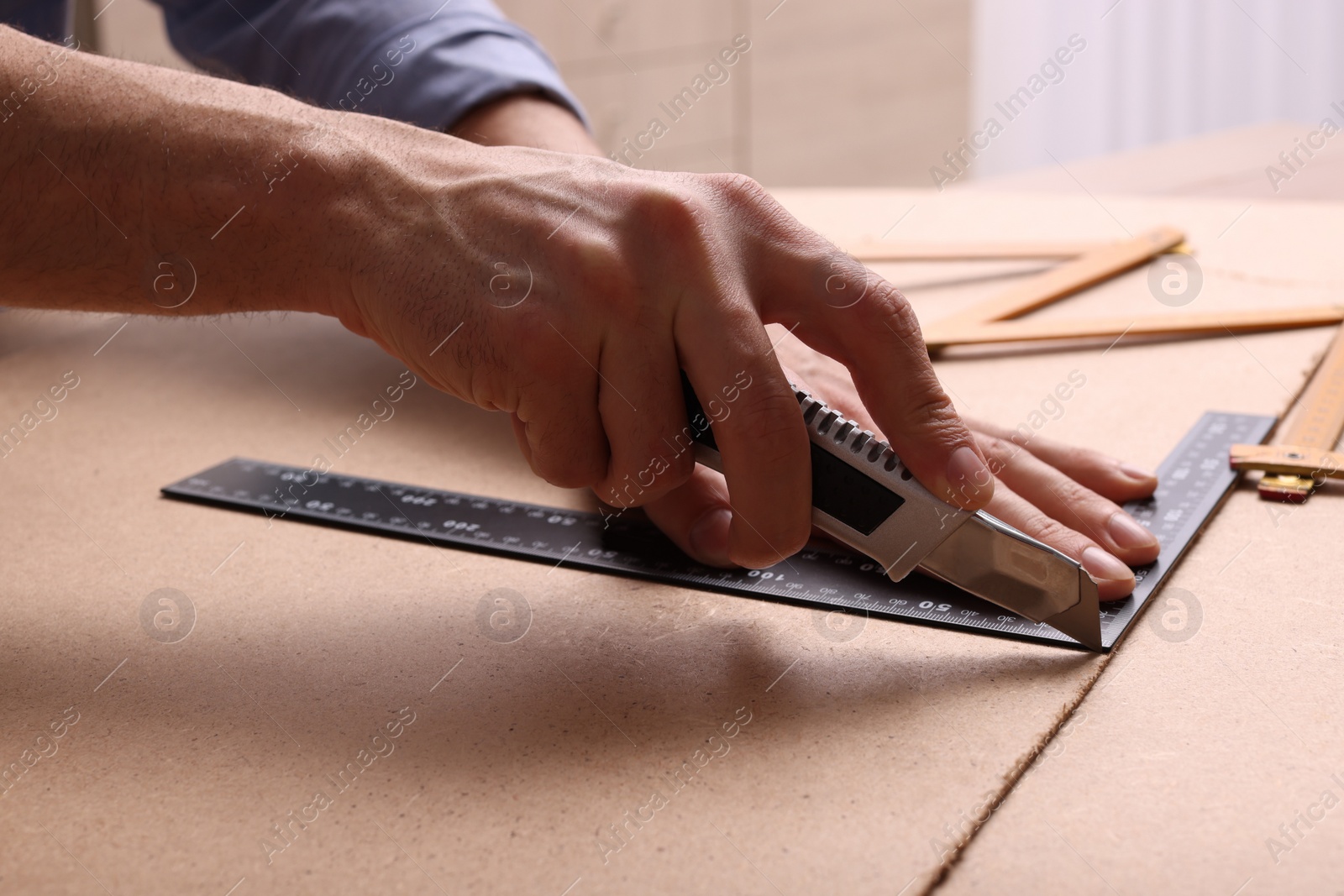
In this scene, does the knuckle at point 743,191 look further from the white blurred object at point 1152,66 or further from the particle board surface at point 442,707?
the white blurred object at point 1152,66

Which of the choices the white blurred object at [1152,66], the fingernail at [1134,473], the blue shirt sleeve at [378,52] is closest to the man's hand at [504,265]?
the fingernail at [1134,473]

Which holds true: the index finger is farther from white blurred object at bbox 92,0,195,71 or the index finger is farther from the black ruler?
white blurred object at bbox 92,0,195,71

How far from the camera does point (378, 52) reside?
4.02 feet

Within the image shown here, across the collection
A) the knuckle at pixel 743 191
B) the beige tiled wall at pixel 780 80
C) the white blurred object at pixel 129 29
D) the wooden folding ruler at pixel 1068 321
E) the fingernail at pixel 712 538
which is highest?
the knuckle at pixel 743 191

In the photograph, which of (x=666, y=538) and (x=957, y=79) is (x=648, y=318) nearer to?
(x=666, y=538)

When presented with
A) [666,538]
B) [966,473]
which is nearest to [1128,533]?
[966,473]

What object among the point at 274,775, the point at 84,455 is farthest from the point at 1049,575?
the point at 84,455

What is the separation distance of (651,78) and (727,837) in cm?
277

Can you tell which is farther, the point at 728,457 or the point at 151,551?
the point at 151,551

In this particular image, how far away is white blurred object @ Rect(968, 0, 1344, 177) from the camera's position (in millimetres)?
3379

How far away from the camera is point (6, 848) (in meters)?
0.51

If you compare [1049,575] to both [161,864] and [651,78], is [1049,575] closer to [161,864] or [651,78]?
[161,864]

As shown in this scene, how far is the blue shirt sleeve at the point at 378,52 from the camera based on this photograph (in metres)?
1.17

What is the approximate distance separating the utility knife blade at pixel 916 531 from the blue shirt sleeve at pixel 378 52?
25.4 inches
